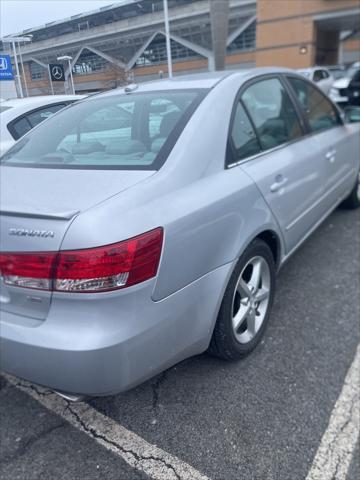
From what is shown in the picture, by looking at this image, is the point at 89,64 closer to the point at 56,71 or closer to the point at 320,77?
the point at 56,71

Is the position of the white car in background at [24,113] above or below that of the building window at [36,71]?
below

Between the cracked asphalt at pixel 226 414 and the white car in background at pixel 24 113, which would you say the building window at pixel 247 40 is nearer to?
the white car in background at pixel 24 113

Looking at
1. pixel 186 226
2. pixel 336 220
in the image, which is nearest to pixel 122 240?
pixel 186 226

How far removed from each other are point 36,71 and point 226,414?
9.09 ft

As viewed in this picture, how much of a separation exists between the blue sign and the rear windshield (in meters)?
0.79

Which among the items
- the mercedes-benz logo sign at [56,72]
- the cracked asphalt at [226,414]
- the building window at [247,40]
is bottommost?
the cracked asphalt at [226,414]

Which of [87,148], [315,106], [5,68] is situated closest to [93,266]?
[87,148]

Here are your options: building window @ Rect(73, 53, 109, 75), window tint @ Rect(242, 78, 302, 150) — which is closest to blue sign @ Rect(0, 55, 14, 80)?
building window @ Rect(73, 53, 109, 75)

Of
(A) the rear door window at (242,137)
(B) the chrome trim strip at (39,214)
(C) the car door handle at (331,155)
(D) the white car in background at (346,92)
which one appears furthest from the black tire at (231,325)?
(D) the white car in background at (346,92)

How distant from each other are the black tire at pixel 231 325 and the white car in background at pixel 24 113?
6.18ft

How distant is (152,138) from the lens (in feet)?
7.10

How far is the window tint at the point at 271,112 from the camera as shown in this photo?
2.66 m

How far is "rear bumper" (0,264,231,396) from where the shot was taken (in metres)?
1.57

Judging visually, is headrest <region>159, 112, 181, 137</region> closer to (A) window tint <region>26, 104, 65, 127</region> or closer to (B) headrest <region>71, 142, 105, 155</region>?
(B) headrest <region>71, 142, 105, 155</region>
